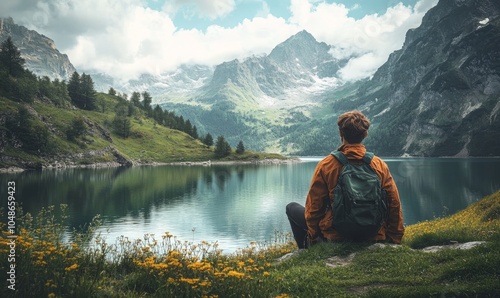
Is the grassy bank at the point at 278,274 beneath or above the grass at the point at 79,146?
beneath

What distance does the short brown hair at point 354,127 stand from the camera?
35.2ft

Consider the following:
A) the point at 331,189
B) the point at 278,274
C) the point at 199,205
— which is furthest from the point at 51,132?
the point at 331,189

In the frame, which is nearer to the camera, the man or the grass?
the man

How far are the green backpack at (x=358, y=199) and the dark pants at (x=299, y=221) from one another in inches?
86.1

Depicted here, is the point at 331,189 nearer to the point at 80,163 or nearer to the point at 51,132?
the point at 80,163

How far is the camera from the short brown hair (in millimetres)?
10742

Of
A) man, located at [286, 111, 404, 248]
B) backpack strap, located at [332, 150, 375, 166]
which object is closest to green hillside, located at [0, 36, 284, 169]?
man, located at [286, 111, 404, 248]

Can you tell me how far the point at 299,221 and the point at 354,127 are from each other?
14.1 feet

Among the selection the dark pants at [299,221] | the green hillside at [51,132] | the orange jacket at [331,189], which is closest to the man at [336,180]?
the orange jacket at [331,189]

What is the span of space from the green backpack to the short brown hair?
62 cm

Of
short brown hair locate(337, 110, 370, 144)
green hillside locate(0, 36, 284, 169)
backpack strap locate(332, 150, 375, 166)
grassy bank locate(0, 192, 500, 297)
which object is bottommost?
grassy bank locate(0, 192, 500, 297)

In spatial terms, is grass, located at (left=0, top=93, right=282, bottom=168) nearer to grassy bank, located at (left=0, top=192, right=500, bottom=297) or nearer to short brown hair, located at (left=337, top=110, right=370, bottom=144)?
grassy bank, located at (left=0, top=192, right=500, bottom=297)

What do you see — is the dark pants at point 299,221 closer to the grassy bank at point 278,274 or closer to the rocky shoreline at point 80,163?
the grassy bank at point 278,274

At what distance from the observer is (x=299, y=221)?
42.3 ft
